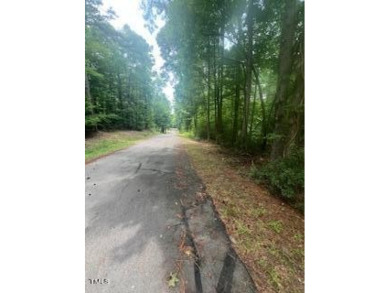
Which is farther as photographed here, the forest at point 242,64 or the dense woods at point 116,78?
the dense woods at point 116,78

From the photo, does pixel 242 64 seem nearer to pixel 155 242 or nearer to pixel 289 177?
pixel 289 177

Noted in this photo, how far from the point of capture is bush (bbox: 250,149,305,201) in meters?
3.56

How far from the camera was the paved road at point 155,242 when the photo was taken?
181 centimetres

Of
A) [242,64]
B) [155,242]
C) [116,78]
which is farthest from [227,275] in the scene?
[116,78]

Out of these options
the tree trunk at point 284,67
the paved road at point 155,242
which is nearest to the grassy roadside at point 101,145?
the paved road at point 155,242

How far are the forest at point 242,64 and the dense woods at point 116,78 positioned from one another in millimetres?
105

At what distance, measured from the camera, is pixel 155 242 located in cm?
237

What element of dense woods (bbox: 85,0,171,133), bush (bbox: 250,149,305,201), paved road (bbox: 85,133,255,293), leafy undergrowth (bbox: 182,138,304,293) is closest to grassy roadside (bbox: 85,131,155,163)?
dense woods (bbox: 85,0,171,133)

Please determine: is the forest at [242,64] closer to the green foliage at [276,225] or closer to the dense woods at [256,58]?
the dense woods at [256,58]

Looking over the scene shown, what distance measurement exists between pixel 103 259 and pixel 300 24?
569 cm

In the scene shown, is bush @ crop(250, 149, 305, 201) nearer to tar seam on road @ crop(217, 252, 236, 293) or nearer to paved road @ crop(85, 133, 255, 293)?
paved road @ crop(85, 133, 255, 293)

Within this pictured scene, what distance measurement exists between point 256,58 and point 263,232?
732 centimetres
